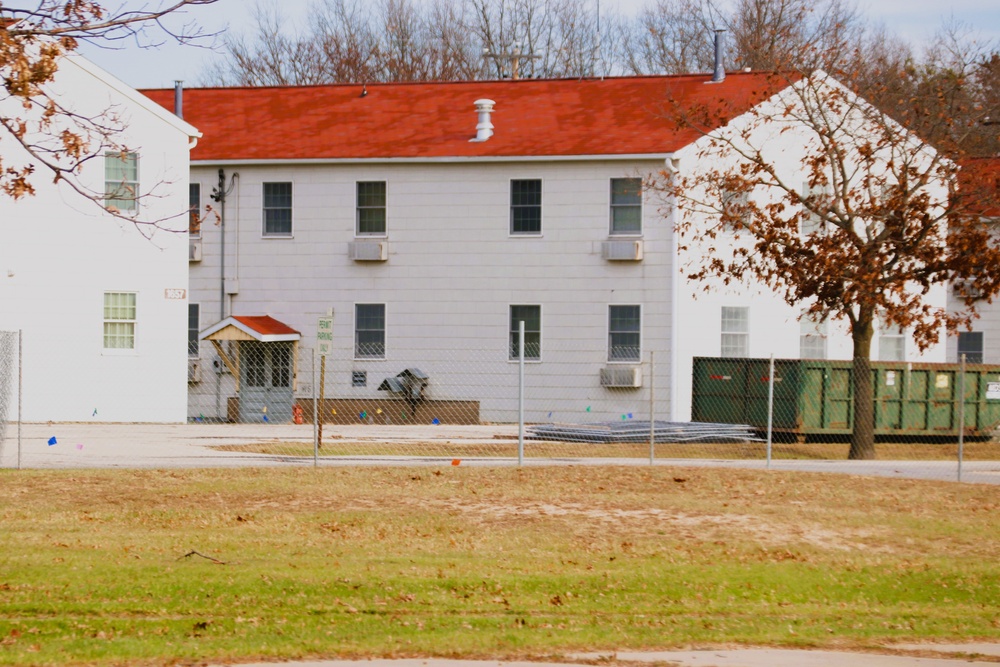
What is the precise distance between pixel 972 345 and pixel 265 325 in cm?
2218

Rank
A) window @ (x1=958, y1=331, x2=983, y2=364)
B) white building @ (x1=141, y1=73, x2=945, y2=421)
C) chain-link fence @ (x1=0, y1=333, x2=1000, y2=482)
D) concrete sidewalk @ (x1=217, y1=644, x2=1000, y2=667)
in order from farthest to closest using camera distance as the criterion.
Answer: window @ (x1=958, y1=331, x2=983, y2=364), white building @ (x1=141, y1=73, x2=945, y2=421), chain-link fence @ (x1=0, y1=333, x2=1000, y2=482), concrete sidewalk @ (x1=217, y1=644, x2=1000, y2=667)

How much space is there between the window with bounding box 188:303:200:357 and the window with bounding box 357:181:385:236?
4.57 metres

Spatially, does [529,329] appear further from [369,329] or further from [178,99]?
[178,99]

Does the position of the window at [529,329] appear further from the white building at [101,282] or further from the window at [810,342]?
the white building at [101,282]

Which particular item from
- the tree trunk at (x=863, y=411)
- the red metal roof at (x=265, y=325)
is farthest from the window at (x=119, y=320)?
the tree trunk at (x=863, y=411)

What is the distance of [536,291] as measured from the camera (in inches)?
1294

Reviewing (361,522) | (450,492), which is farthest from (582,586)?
(450,492)

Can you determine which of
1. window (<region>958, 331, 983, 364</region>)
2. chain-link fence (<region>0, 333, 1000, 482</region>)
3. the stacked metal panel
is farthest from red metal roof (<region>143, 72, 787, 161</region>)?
window (<region>958, 331, 983, 364</region>)

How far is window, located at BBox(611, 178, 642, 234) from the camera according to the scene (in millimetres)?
32375

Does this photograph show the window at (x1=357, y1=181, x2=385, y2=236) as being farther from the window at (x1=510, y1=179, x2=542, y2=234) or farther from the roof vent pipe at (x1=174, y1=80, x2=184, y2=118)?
the roof vent pipe at (x1=174, y1=80, x2=184, y2=118)

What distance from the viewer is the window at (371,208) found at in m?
33.8

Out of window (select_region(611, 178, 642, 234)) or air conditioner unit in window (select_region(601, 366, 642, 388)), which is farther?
window (select_region(611, 178, 642, 234))

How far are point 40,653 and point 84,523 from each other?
5.73 meters

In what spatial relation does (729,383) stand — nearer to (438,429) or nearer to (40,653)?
(438,429)
